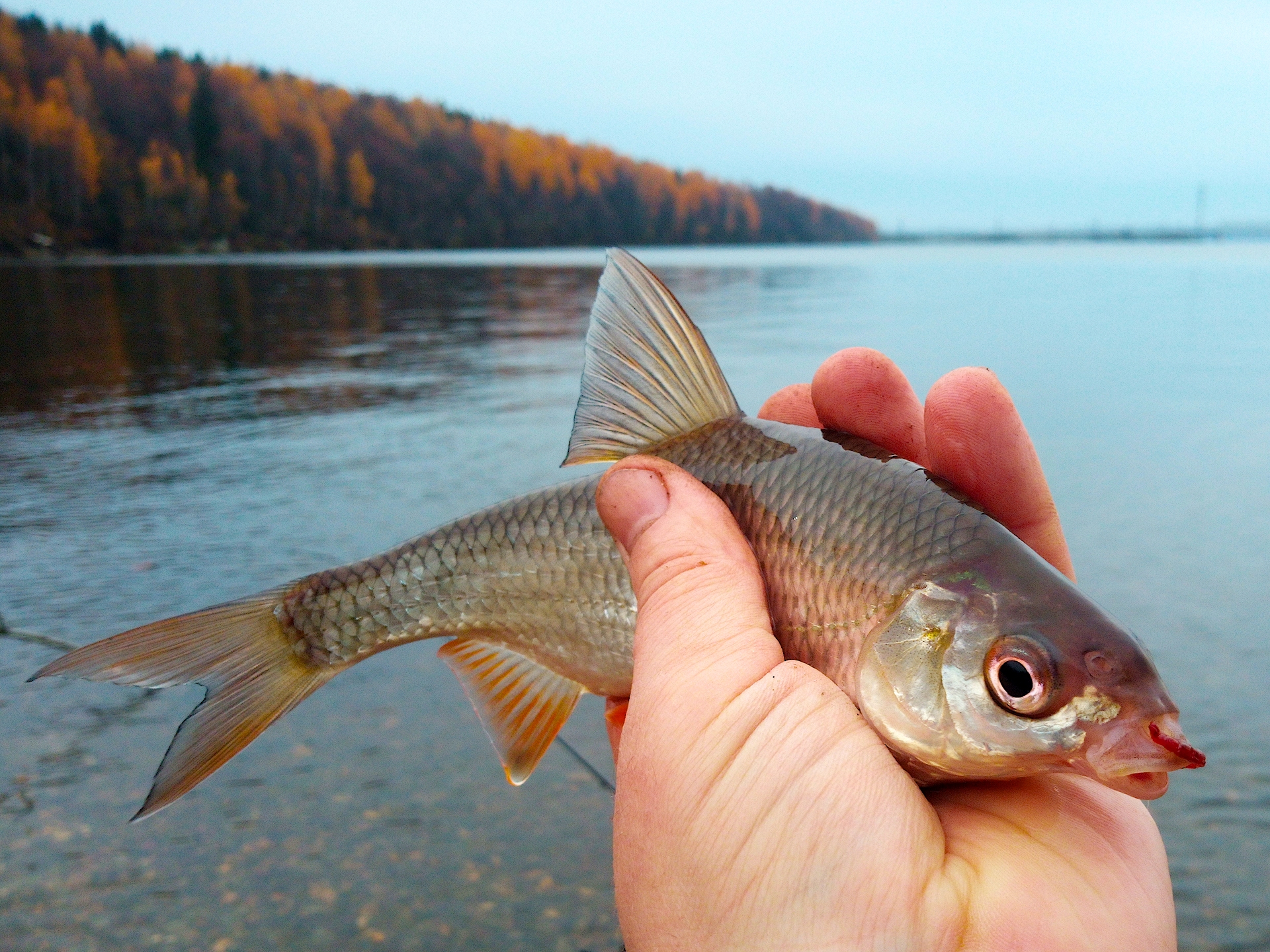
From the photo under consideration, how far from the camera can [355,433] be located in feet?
44.4

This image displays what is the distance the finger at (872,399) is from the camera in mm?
3334

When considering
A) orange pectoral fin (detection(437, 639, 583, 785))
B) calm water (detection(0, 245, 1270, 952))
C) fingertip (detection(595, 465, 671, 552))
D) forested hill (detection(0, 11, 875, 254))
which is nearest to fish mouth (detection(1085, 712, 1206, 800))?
fingertip (detection(595, 465, 671, 552))

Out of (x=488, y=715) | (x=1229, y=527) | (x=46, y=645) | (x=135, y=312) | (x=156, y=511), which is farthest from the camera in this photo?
(x=135, y=312)

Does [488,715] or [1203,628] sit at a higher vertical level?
[488,715]

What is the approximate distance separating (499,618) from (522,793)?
2417 millimetres

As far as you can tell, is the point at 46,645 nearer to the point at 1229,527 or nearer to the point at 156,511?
the point at 156,511

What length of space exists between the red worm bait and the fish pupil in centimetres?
24

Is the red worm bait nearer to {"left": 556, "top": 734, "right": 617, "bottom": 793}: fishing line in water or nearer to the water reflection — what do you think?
{"left": 556, "top": 734, "right": 617, "bottom": 793}: fishing line in water

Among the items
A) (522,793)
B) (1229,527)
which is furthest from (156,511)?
(1229,527)

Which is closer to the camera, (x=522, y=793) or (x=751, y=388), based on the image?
(x=522, y=793)

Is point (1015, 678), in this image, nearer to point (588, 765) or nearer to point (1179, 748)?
point (1179, 748)

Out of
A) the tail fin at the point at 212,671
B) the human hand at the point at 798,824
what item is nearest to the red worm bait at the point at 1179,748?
the human hand at the point at 798,824

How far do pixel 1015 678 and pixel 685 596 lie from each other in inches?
32.6

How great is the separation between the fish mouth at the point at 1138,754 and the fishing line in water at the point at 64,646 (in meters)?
3.53
